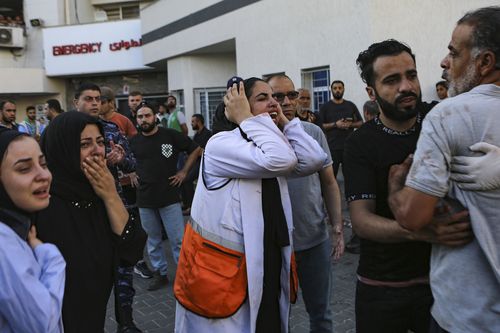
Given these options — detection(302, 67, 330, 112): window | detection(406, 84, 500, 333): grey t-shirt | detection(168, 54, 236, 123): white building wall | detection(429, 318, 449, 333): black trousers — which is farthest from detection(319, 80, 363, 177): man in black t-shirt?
detection(168, 54, 236, 123): white building wall

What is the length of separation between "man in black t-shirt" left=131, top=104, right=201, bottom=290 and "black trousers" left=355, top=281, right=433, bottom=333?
11.0ft

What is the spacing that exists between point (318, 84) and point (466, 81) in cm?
931

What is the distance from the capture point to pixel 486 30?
1639mm

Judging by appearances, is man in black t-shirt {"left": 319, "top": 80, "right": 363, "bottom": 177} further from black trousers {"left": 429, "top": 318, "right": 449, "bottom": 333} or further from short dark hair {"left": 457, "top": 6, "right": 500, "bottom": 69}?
short dark hair {"left": 457, "top": 6, "right": 500, "bottom": 69}

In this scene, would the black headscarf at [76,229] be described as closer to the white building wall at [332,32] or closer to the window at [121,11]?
the white building wall at [332,32]

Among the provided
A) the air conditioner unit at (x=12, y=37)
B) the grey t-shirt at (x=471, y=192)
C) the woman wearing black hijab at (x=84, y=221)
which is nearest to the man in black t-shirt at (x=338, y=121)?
the woman wearing black hijab at (x=84, y=221)

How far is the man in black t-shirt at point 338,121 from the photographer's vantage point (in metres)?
7.70

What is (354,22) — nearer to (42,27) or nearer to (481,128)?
(481,128)

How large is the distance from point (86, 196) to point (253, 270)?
96 centimetres

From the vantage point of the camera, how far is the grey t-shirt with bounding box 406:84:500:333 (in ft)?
5.16

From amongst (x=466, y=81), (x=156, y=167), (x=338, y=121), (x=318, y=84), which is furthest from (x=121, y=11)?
(x=466, y=81)

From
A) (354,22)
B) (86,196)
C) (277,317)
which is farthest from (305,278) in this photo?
(354,22)

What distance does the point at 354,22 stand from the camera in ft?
30.0

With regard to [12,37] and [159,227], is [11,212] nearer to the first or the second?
[159,227]
